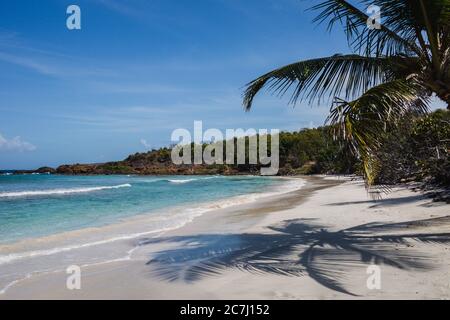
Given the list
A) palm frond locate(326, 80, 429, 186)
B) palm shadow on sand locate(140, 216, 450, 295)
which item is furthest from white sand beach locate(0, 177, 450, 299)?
palm frond locate(326, 80, 429, 186)

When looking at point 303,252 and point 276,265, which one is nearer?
point 276,265

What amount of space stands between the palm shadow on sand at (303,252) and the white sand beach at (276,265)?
14mm

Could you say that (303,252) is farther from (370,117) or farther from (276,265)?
(370,117)

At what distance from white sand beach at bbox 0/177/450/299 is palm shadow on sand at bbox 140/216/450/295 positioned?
0.01 meters

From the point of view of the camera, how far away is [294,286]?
466 cm

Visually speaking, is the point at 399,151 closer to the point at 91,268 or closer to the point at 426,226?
the point at 426,226

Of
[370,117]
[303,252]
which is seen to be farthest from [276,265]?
[370,117]

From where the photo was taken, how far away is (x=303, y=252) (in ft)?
21.0

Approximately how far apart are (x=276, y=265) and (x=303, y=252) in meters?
0.88

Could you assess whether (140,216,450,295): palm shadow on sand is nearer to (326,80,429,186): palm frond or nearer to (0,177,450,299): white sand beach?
(0,177,450,299): white sand beach

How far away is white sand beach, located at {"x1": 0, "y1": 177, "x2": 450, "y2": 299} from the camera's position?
458 centimetres
